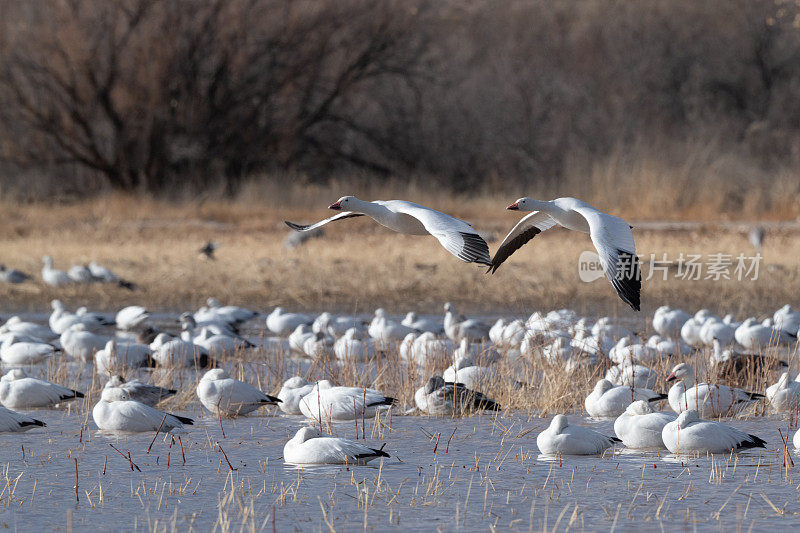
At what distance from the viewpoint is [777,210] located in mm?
20078

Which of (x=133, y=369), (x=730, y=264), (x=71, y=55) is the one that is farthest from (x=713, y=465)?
(x=71, y=55)

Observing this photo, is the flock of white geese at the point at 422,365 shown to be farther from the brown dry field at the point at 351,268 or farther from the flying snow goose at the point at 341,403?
the brown dry field at the point at 351,268

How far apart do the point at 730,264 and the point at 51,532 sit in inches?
430

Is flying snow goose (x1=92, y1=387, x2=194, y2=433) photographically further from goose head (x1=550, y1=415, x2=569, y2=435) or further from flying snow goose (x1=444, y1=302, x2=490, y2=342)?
flying snow goose (x1=444, y1=302, x2=490, y2=342)

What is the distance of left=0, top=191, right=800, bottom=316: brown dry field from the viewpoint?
13484 millimetres

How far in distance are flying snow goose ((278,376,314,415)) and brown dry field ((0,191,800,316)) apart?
469 centimetres

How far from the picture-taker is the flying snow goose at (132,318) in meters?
11.9

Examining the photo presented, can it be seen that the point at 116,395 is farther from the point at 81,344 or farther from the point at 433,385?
the point at 81,344

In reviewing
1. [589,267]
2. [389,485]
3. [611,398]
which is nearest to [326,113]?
[589,267]

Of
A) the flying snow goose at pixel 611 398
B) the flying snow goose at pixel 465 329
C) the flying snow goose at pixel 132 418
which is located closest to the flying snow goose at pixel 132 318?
the flying snow goose at pixel 465 329

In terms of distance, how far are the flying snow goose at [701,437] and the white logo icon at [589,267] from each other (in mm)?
6975

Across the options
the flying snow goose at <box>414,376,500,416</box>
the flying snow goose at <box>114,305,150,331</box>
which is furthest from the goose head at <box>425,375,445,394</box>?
the flying snow goose at <box>114,305,150,331</box>

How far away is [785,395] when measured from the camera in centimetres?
750

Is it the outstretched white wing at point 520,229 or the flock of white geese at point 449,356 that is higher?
the outstretched white wing at point 520,229
